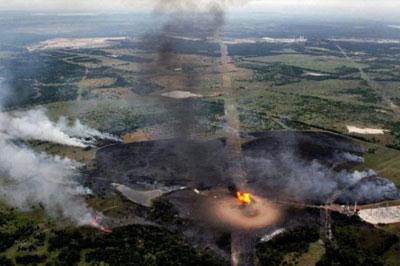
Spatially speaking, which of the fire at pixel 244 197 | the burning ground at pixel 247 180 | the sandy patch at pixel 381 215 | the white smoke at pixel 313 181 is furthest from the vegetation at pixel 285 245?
the white smoke at pixel 313 181

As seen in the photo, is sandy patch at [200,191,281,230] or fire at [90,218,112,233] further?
sandy patch at [200,191,281,230]

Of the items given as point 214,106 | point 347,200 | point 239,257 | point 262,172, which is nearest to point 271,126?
point 214,106

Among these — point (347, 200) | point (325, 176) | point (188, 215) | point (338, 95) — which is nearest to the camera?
point (188, 215)

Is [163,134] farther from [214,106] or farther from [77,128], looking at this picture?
[214,106]

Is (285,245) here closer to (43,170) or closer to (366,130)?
(43,170)

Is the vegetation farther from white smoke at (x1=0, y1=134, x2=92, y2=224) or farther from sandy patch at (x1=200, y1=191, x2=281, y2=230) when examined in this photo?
white smoke at (x1=0, y1=134, x2=92, y2=224)

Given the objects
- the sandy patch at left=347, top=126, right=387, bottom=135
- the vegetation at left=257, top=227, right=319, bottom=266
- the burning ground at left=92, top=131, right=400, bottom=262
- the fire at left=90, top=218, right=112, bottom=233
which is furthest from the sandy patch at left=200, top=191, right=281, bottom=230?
the sandy patch at left=347, top=126, right=387, bottom=135

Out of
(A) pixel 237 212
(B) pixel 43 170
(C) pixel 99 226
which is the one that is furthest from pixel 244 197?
(B) pixel 43 170
